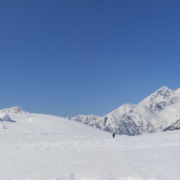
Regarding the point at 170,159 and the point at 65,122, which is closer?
the point at 170,159

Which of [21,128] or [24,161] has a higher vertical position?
[21,128]

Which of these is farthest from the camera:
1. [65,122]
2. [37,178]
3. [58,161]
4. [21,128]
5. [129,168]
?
[65,122]

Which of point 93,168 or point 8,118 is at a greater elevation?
point 8,118

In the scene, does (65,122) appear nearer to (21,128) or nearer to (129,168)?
(21,128)

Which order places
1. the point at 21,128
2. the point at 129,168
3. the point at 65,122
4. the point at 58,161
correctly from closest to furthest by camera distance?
the point at 129,168 → the point at 58,161 → the point at 21,128 → the point at 65,122

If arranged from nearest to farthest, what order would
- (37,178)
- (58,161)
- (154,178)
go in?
(154,178) → (37,178) → (58,161)

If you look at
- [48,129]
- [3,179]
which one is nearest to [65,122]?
[48,129]

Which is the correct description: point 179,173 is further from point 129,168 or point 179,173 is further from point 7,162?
point 7,162

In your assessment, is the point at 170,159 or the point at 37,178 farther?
the point at 170,159

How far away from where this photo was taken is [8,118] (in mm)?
85250

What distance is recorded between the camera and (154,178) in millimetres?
13945

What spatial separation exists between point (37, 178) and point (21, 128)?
60.5 meters

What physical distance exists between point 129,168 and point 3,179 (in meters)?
6.38

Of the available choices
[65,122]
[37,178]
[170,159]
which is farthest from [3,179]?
[65,122]
